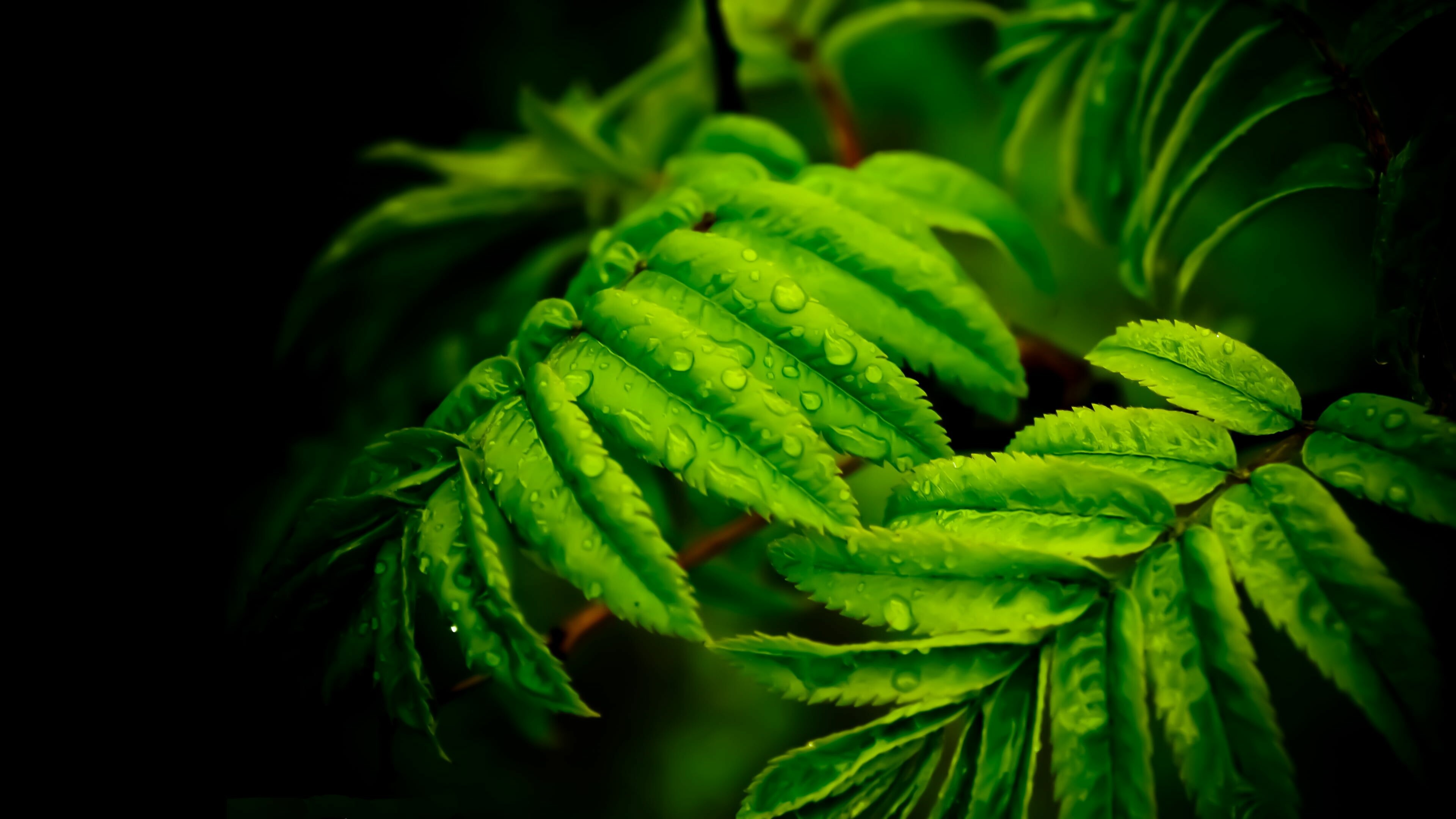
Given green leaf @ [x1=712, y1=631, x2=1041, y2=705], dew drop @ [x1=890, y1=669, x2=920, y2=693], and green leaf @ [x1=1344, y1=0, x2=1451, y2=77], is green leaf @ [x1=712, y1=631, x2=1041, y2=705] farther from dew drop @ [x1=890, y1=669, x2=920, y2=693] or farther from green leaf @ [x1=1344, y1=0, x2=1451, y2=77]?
green leaf @ [x1=1344, y1=0, x2=1451, y2=77]

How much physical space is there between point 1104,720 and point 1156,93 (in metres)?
0.72

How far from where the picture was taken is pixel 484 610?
0.53 m

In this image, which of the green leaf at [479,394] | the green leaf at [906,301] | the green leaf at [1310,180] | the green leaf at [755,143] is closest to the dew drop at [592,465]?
the green leaf at [479,394]

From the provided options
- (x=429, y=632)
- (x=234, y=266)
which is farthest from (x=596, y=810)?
(x=234, y=266)

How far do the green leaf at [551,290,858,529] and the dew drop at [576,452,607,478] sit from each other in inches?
1.2

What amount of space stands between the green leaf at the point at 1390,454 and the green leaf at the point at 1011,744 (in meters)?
0.25

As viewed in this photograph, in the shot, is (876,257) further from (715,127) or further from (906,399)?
(715,127)

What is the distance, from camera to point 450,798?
2.42 feet

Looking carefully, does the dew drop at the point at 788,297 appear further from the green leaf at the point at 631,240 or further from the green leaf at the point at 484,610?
the green leaf at the point at 484,610

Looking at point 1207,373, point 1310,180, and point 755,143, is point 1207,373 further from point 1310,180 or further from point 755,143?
point 755,143

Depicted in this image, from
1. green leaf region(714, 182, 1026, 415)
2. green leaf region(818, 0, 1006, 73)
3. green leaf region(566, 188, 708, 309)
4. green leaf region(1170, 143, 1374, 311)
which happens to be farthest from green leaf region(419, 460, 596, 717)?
green leaf region(818, 0, 1006, 73)

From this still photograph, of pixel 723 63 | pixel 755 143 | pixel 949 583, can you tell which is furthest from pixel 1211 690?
pixel 723 63

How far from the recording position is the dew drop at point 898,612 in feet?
1.70

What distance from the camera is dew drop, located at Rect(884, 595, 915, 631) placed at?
519 mm
